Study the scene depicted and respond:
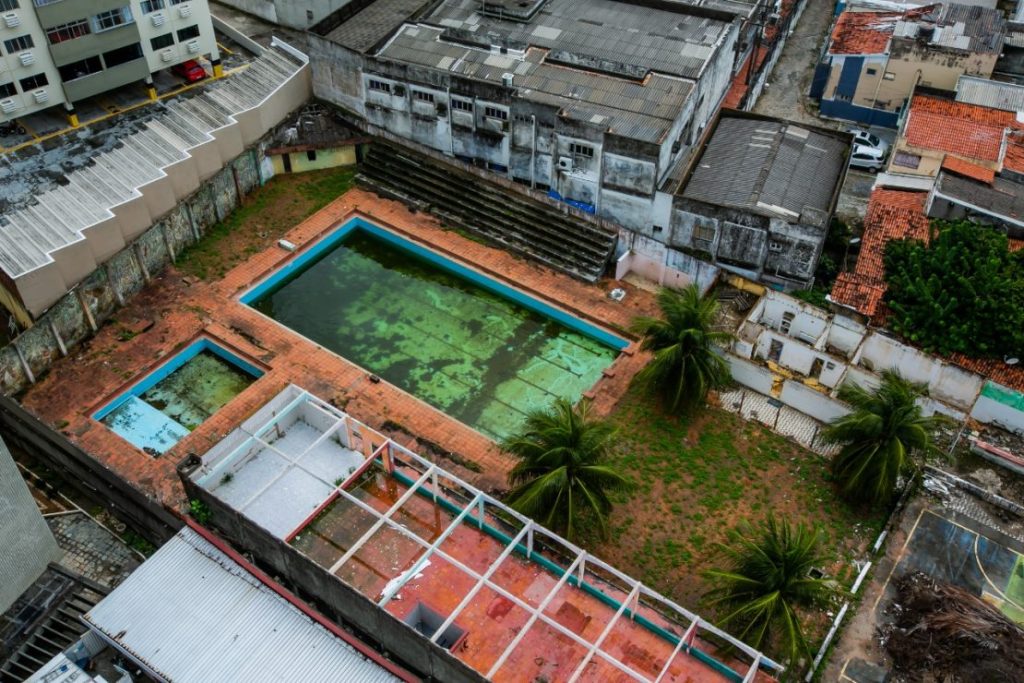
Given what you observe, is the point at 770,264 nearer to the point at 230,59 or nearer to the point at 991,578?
the point at 991,578

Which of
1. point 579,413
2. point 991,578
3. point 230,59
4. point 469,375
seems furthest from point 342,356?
point 991,578

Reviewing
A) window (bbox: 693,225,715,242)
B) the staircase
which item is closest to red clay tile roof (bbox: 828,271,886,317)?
window (bbox: 693,225,715,242)

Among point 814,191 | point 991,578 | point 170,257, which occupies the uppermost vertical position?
point 814,191

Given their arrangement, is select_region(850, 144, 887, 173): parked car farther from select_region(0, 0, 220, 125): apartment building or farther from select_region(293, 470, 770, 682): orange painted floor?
select_region(0, 0, 220, 125): apartment building

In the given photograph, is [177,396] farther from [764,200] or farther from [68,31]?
[764,200]

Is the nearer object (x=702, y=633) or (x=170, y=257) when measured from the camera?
(x=702, y=633)

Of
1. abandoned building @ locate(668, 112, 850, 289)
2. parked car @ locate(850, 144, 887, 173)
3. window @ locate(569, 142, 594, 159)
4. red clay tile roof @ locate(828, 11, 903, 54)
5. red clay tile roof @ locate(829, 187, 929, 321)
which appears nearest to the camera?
red clay tile roof @ locate(829, 187, 929, 321)

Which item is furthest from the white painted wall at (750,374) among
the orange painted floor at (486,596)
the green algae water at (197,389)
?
the green algae water at (197,389)

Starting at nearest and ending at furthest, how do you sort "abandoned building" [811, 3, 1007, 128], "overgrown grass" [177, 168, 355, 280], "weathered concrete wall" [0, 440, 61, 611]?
"weathered concrete wall" [0, 440, 61, 611] → "overgrown grass" [177, 168, 355, 280] → "abandoned building" [811, 3, 1007, 128]
